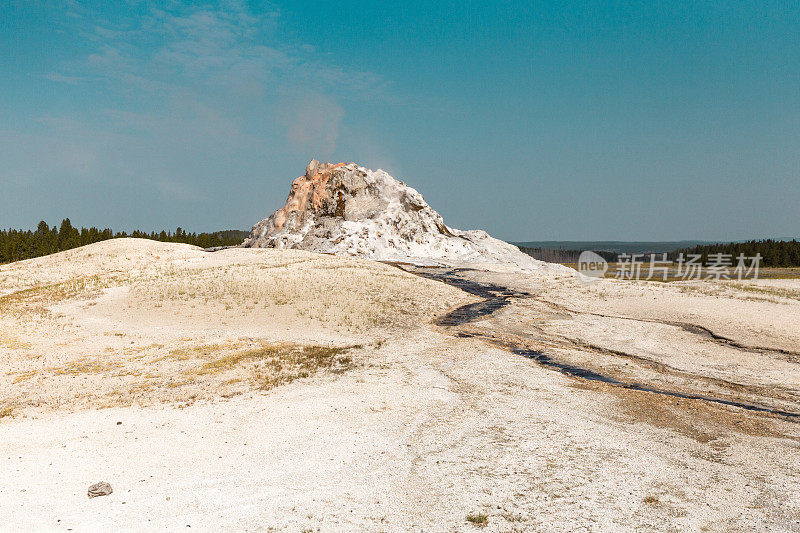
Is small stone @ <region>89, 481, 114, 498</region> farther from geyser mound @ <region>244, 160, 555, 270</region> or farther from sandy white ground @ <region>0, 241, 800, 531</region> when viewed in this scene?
geyser mound @ <region>244, 160, 555, 270</region>

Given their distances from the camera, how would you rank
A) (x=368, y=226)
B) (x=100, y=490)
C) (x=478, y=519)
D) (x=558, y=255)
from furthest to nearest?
1. (x=558, y=255)
2. (x=368, y=226)
3. (x=100, y=490)
4. (x=478, y=519)

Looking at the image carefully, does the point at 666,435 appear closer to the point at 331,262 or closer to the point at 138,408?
the point at 138,408

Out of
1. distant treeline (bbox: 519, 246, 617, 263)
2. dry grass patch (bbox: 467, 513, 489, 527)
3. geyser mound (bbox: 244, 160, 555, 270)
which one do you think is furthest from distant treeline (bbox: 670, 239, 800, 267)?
dry grass patch (bbox: 467, 513, 489, 527)

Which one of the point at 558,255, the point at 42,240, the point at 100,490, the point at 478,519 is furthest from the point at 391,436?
the point at 558,255

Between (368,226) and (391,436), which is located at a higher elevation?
(368,226)

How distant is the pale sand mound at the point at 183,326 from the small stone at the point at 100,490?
5.29 meters

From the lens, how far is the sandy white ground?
7.66 m

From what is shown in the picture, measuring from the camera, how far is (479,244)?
81.9 m

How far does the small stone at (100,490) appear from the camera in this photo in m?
7.95

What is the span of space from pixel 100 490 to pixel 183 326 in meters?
17.3

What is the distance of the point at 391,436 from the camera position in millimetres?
10914

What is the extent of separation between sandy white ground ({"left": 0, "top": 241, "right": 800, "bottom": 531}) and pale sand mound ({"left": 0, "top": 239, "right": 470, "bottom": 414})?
0.19 meters

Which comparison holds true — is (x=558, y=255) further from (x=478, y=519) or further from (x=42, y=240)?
(x=478, y=519)

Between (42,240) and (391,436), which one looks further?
(42,240)
